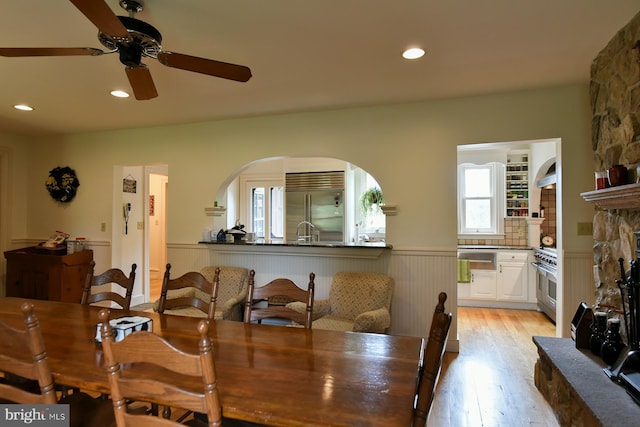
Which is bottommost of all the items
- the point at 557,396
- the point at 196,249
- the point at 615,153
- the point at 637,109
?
the point at 557,396

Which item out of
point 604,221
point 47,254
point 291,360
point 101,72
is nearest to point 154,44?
point 101,72

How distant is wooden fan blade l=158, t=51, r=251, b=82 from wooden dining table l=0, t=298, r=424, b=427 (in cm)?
138

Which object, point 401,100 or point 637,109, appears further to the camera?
point 401,100

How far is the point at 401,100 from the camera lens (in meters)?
3.49

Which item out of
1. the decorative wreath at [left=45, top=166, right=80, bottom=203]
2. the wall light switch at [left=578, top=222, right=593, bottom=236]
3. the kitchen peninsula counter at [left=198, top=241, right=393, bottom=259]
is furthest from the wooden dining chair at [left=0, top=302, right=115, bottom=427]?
the decorative wreath at [left=45, top=166, right=80, bottom=203]

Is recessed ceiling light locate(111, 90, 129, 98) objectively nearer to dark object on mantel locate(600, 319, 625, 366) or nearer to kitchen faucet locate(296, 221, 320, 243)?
kitchen faucet locate(296, 221, 320, 243)

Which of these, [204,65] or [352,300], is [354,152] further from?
[204,65]

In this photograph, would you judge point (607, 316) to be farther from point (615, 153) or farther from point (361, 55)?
point (361, 55)

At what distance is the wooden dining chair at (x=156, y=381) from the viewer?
3.09 ft

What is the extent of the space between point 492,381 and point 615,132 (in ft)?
6.78

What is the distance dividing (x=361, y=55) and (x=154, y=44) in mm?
1340

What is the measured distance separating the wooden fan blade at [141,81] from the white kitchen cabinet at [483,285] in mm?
4930

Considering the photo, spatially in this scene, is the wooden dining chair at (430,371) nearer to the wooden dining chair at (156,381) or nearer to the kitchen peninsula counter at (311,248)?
the wooden dining chair at (156,381)

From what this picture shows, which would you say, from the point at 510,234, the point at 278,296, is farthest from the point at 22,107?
the point at 510,234
